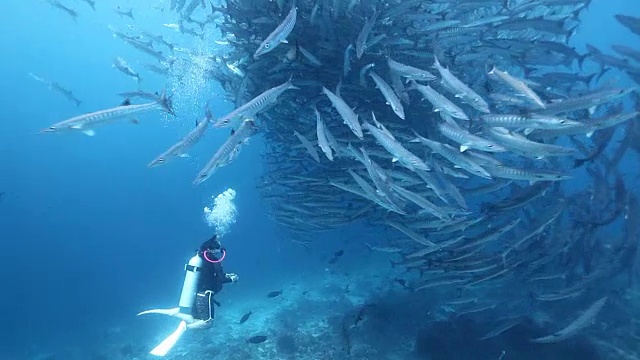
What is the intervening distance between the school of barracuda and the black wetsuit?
7.65 feet

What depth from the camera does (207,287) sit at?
758cm

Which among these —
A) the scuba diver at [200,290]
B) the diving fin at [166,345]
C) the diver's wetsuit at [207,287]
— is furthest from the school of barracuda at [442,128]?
the diving fin at [166,345]

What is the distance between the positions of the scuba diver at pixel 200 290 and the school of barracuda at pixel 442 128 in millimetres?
2177

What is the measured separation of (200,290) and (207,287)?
0.44 ft

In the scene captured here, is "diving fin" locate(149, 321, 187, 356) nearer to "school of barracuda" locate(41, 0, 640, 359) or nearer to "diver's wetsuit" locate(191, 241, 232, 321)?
"diver's wetsuit" locate(191, 241, 232, 321)

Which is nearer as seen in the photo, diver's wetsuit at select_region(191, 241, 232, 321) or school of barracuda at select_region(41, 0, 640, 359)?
school of barracuda at select_region(41, 0, 640, 359)

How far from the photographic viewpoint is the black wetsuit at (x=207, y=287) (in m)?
7.36

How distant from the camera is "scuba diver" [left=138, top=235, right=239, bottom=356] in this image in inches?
291

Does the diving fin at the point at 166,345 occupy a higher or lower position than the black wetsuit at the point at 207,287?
lower

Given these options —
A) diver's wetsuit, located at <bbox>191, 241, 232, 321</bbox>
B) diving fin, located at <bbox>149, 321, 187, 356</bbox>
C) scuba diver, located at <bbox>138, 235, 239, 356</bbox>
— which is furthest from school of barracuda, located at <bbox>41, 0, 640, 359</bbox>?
diving fin, located at <bbox>149, 321, 187, 356</bbox>

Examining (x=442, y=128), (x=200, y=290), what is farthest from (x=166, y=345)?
(x=442, y=128)

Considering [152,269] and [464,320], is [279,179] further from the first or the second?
[152,269]

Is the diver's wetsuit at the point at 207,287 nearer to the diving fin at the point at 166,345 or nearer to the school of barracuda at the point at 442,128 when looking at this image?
the diving fin at the point at 166,345

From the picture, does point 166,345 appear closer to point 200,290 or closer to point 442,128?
point 200,290
